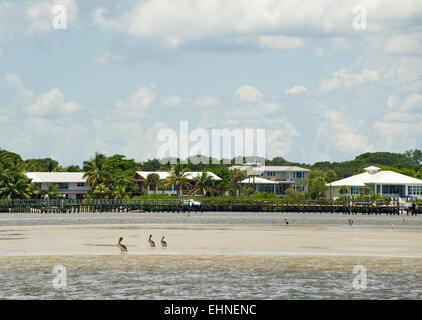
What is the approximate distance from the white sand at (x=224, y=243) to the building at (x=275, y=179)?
85.2 metres

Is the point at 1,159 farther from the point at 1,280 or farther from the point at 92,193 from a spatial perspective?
the point at 1,280

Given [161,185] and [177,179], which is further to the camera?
[161,185]

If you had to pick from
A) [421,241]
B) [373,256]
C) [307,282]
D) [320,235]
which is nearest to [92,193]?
[320,235]

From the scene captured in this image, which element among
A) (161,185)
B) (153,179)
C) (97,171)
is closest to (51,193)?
(97,171)

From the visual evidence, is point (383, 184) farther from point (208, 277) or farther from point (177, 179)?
point (208, 277)

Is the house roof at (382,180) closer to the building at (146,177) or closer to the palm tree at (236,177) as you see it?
the palm tree at (236,177)

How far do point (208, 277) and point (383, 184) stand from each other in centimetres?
9375

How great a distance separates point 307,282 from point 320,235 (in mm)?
24309

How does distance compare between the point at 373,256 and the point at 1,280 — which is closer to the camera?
the point at 1,280

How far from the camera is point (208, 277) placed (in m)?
27.4

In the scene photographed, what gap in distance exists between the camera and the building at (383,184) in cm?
10896

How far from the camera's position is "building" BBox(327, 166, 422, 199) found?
109 m
